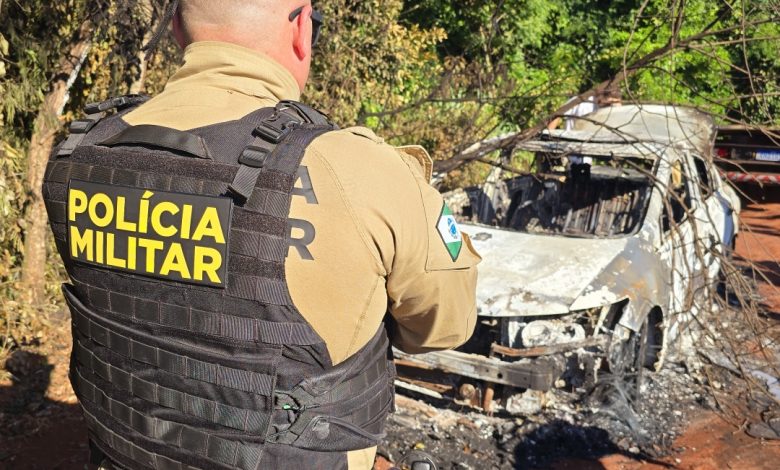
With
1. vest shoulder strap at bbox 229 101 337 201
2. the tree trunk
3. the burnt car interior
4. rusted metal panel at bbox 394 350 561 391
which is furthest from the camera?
the burnt car interior

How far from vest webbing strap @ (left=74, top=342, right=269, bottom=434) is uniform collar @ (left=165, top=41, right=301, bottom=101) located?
663mm

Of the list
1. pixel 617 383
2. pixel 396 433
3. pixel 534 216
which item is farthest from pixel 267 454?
pixel 534 216

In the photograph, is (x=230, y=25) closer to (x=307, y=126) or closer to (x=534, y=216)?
(x=307, y=126)

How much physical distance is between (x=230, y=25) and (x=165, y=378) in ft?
2.55

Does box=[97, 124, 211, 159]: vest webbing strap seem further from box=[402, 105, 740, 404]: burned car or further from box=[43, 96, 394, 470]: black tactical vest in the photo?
box=[402, 105, 740, 404]: burned car

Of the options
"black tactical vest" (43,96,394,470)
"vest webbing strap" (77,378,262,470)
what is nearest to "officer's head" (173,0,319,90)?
"black tactical vest" (43,96,394,470)

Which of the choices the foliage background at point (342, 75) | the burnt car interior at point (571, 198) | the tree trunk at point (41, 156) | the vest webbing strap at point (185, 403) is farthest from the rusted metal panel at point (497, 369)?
the tree trunk at point (41, 156)

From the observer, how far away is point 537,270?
174 inches

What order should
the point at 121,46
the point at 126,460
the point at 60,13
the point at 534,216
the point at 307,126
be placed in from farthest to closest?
1. the point at 534,216
2. the point at 121,46
3. the point at 60,13
4. the point at 126,460
5. the point at 307,126

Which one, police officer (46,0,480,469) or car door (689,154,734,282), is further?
car door (689,154,734,282)

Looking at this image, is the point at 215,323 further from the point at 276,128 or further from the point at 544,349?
the point at 544,349

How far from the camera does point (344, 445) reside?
166 cm

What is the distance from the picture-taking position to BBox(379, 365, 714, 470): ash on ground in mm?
4078

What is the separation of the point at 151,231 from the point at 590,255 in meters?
3.52
